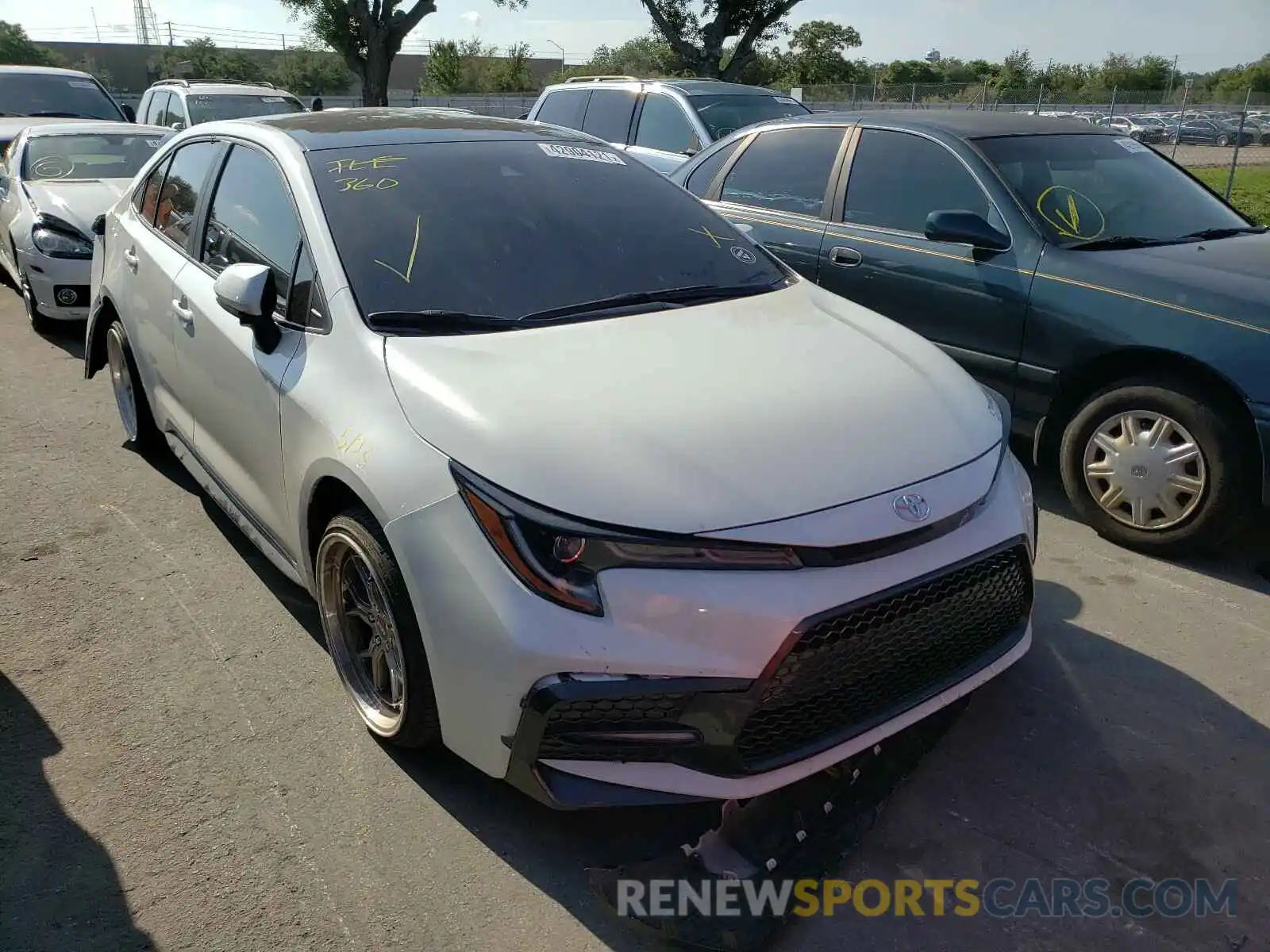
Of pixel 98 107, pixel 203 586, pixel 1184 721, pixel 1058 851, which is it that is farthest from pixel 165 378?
pixel 98 107

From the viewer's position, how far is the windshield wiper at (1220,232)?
4.69 m

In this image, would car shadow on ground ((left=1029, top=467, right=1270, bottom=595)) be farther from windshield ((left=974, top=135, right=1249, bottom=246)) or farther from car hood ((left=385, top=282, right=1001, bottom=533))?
car hood ((left=385, top=282, right=1001, bottom=533))

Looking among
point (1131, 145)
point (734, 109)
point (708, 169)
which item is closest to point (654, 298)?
point (708, 169)

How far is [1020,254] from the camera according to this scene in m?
4.55

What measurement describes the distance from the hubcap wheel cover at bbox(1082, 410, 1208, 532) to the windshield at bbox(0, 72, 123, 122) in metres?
11.8

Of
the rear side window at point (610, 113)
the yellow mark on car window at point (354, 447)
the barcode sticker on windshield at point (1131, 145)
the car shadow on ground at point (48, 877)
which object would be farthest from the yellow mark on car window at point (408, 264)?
the rear side window at point (610, 113)

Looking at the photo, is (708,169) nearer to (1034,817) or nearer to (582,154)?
(582,154)

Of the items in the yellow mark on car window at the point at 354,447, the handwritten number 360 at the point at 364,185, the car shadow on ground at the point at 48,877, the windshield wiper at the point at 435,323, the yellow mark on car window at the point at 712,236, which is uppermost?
the handwritten number 360 at the point at 364,185

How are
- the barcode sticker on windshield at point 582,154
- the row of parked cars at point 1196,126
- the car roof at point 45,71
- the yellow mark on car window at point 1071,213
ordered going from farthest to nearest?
1. the row of parked cars at point 1196,126
2. the car roof at point 45,71
3. the yellow mark on car window at point 1071,213
4. the barcode sticker on windshield at point 582,154

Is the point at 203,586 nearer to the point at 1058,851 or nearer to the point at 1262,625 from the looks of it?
the point at 1058,851

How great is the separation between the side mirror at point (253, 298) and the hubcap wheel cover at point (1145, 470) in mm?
3365

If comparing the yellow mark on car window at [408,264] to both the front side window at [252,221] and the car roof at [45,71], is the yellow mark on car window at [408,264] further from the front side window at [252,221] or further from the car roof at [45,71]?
the car roof at [45,71]

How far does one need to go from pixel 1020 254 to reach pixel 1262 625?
1.89 metres

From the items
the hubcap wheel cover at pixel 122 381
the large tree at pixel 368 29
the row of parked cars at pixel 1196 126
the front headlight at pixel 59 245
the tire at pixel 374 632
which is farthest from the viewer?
the large tree at pixel 368 29
